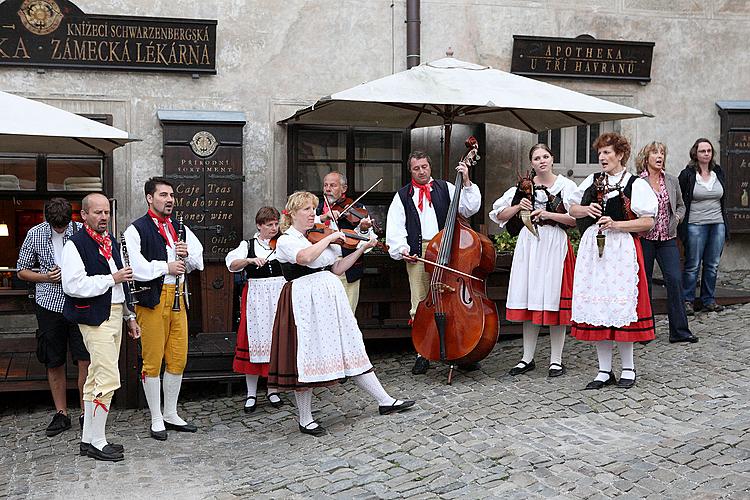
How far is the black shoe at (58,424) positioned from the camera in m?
6.93

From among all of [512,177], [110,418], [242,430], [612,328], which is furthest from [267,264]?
[512,177]

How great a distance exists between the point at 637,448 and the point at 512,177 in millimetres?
5453

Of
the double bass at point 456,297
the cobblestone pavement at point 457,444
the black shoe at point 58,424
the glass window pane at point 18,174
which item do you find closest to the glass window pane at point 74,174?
the glass window pane at point 18,174

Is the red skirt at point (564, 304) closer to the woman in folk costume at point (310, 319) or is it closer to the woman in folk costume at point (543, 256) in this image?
the woman in folk costume at point (543, 256)

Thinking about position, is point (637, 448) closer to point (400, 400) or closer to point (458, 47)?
point (400, 400)

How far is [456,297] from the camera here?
6.87 meters

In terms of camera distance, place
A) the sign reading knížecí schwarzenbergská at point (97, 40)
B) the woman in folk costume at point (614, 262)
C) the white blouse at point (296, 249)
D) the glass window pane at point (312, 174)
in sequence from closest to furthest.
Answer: the white blouse at point (296, 249)
the woman in folk costume at point (614, 262)
the sign reading knížecí schwarzenbergská at point (97, 40)
the glass window pane at point (312, 174)

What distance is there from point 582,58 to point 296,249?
18.2 ft

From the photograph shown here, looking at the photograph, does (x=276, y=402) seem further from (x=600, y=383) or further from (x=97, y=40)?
(x=97, y=40)

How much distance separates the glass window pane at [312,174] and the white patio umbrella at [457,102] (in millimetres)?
689

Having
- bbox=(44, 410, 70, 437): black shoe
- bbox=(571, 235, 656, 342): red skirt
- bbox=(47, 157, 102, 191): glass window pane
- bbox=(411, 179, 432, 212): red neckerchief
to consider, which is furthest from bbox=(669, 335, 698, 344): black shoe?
bbox=(47, 157, 102, 191): glass window pane

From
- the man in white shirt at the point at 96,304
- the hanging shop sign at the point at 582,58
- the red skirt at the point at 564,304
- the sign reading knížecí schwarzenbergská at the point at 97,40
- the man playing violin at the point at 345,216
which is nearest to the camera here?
the man in white shirt at the point at 96,304

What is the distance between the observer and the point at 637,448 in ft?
17.7

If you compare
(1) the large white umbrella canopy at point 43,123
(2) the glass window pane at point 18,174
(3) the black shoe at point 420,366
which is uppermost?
(1) the large white umbrella canopy at point 43,123
